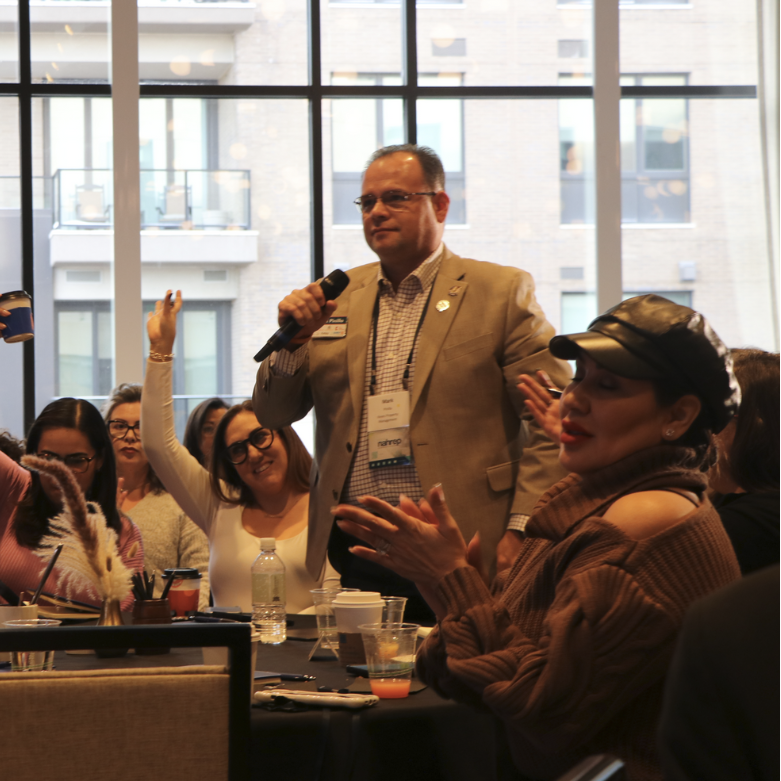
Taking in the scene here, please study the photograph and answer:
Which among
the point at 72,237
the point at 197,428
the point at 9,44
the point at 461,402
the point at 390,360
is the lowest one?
the point at 197,428

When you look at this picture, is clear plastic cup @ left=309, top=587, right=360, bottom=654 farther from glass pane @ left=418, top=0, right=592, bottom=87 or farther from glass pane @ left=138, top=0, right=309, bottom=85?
glass pane @ left=418, top=0, right=592, bottom=87

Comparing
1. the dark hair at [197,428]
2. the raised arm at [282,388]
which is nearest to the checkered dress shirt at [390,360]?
the raised arm at [282,388]

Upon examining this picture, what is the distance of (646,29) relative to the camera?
6496mm

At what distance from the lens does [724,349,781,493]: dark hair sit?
220 cm

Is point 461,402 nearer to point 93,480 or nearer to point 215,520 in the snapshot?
point 215,520

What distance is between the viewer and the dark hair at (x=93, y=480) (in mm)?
2809

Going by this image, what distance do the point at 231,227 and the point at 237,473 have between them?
3.54 meters

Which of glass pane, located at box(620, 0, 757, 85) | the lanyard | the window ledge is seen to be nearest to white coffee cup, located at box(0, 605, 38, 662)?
the lanyard

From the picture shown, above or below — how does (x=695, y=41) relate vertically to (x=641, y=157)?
above

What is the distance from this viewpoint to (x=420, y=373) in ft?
9.12

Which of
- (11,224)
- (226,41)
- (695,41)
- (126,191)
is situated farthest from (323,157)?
(695,41)

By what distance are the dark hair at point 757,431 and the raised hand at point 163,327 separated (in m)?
1.76

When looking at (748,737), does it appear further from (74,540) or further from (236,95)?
(236,95)

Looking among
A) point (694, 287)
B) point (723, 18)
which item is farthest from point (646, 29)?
point (694, 287)
